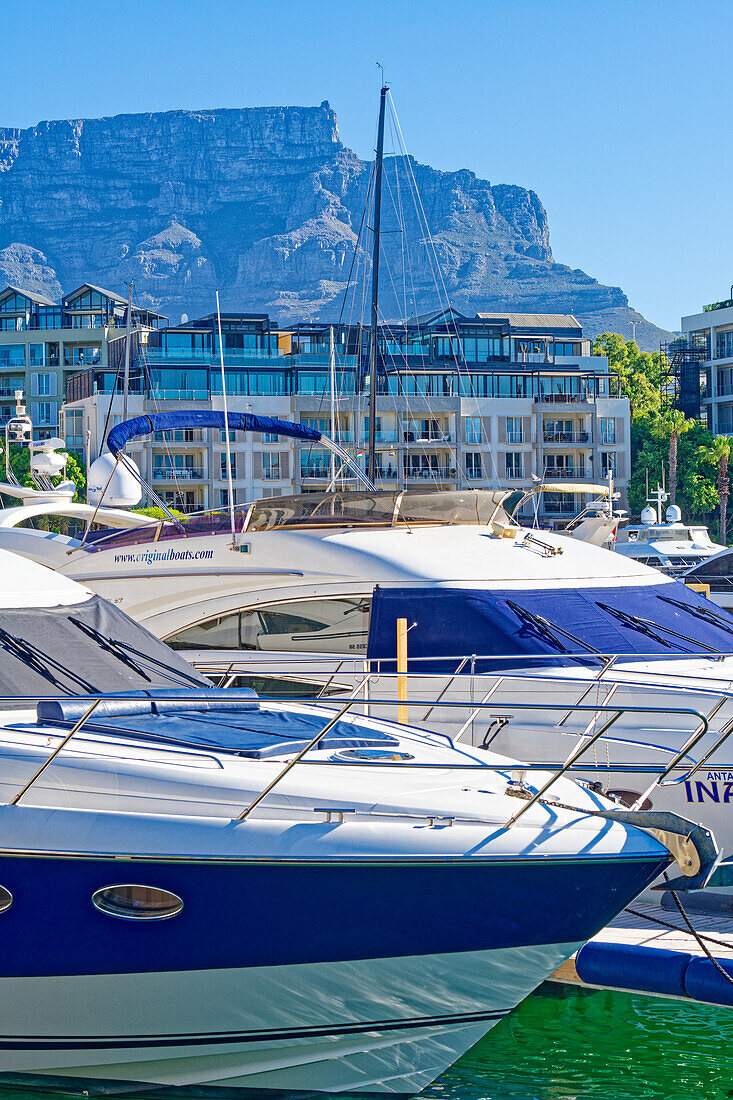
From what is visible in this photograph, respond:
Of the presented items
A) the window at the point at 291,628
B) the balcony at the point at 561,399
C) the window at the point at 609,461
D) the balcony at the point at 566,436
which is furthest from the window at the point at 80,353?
the window at the point at 291,628

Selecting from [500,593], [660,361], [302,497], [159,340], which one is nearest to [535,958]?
[500,593]

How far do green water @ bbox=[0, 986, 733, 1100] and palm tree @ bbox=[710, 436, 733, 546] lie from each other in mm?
56201

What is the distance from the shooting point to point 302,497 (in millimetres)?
11922

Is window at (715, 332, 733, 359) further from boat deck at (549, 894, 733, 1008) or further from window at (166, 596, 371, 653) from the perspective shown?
boat deck at (549, 894, 733, 1008)

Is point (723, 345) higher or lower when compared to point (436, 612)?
higher

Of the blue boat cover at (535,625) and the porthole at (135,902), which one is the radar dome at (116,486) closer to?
the blue boat cover at (535,625)

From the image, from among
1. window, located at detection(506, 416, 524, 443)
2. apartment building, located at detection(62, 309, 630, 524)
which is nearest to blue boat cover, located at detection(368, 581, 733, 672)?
apartment building, located at detection(62, 309, 630, 524)

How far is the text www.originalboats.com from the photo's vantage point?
1177cm

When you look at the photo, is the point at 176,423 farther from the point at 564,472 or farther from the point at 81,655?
the point at 564,472

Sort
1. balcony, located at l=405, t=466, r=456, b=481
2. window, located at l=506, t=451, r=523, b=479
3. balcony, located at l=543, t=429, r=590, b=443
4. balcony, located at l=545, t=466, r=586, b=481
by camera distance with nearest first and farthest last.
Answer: balcony, located at l=405, t=466, r=456, b=481, window, located at l=506, t=451, r=523, b=479, balcony, located at l=545, t=466, r=586, b=481, balcony, located at l=543, t=429, r=590, b=443

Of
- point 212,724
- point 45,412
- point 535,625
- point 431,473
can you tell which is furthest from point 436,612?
point 45,412

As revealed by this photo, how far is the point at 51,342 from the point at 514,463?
34218 millimetres

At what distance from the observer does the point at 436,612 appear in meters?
10.3

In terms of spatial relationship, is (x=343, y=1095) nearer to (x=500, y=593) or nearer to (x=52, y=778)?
(x=52, y=778)
